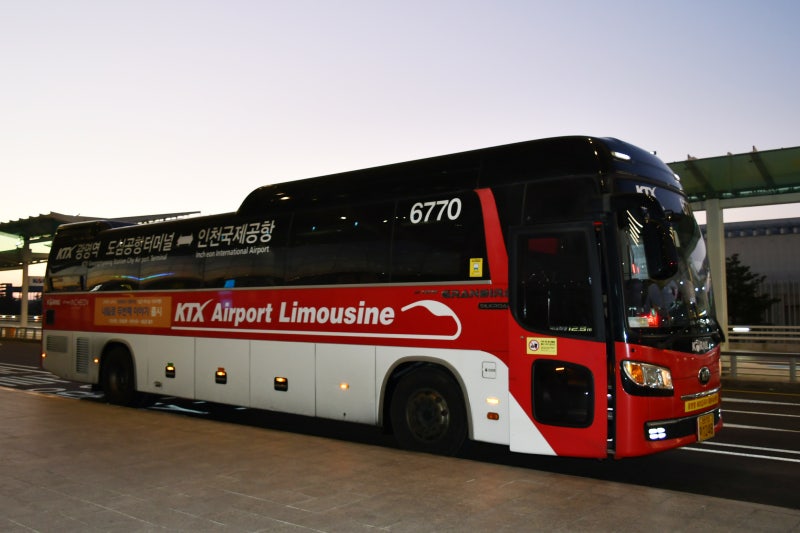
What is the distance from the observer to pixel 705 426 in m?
7.33

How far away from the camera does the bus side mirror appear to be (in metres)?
6.57

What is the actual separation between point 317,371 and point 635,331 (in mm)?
4582

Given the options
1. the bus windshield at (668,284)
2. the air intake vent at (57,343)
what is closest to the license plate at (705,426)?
the bus windshield at (668,284)

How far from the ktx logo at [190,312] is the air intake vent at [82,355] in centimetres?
335

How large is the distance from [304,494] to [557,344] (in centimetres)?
296

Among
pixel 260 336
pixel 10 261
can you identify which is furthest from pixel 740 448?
pixel 10 261

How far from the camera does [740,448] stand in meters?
9.30

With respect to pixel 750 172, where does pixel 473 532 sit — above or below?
below

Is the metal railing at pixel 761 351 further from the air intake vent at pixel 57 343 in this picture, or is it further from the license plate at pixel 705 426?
the air intake vent at pixel 57 343

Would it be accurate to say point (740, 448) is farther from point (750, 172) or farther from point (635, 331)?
point (750, 172)

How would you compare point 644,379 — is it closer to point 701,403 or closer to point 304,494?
point 701,403

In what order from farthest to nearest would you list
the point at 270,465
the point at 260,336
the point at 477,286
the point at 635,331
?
the point at 260,336 < the point at 477,286 < the point at 270,465 < the point at 635,331

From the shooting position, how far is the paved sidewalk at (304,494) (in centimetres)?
523

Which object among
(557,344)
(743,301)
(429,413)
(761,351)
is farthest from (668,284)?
(743,301)
